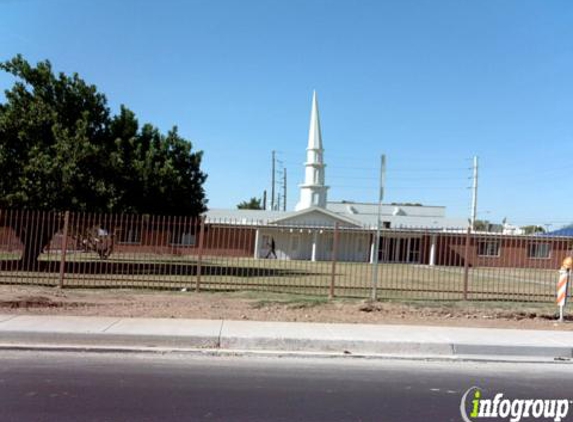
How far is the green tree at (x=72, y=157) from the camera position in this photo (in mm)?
→ 18594

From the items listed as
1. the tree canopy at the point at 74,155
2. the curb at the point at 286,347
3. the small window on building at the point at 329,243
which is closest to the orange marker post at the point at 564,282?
the curb at the point at 286,347

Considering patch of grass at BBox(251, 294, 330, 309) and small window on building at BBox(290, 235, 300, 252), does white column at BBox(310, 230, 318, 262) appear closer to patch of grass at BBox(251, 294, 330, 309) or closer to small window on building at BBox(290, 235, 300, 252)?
small window on building at BBox(290, 235, 300, 252)

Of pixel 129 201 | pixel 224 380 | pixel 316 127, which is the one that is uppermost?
pixel 316 127

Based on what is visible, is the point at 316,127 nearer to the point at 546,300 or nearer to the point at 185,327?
the point at 546,300

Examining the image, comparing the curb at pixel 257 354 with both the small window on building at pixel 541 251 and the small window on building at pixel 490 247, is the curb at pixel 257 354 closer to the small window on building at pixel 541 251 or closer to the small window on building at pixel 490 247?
the small window on building at pixel 541 251

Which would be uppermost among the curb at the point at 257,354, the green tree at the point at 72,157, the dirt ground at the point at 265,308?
the green tree at the point at 72,157

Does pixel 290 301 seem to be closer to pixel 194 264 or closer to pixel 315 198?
pixel 194 264

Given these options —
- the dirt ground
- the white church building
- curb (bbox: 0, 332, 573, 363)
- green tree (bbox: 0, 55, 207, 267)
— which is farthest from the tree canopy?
curb (bbox: 0, 332, 573, 363)

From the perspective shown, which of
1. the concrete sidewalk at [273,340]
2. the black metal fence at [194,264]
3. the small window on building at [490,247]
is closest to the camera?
the concrete sidewalk at [273,340]

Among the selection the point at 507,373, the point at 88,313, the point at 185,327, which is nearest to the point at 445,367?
the point at 507,373

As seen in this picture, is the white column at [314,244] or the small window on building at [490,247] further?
the white column at [314,244]

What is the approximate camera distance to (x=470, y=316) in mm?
12719

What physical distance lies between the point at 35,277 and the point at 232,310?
6729mm

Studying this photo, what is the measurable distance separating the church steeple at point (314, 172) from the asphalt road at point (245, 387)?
52.5 m
